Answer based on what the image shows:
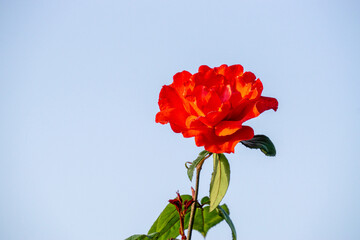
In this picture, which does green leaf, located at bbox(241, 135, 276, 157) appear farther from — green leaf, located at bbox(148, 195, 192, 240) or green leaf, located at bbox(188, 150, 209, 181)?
green leaf, located at bbox(148, 195, 192, 240)

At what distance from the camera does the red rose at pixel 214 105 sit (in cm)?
61

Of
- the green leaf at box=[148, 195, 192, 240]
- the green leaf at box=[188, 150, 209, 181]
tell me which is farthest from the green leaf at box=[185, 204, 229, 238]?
the green leaf at box=[188, 150, 209, 181]

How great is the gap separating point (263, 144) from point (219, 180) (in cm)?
9

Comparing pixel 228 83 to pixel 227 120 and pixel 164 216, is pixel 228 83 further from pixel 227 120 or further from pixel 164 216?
pixel 164 216

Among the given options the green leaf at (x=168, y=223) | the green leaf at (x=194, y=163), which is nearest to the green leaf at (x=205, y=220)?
the green leaf at (x=168, y=223)

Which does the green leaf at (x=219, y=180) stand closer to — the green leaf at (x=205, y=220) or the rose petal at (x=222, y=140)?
the rose petal at (x=222, y=140)

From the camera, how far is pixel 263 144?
2.13ft

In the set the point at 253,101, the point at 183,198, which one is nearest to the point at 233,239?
the point at 183,198

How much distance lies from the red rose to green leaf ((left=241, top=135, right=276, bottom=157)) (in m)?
0.05

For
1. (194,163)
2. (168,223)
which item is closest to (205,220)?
(168,223)

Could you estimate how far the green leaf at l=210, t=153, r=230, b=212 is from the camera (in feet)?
2.00

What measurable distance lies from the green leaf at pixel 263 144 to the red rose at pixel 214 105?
0.15 ft

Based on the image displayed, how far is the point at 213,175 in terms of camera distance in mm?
642

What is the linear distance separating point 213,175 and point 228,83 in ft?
0.44
